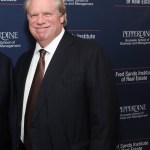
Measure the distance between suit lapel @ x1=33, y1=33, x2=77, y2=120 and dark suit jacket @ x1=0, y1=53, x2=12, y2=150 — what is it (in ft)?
0.69

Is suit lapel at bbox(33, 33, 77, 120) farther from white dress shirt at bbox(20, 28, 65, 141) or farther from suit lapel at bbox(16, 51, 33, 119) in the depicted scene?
suit lapel at bbox(16, 51, 33, 119)

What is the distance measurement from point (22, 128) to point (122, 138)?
44.2 inches

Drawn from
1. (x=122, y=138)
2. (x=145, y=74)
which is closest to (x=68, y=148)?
(x=122, y=138)

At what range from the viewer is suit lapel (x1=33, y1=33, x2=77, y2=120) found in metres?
1.93

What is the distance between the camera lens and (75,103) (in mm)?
1946

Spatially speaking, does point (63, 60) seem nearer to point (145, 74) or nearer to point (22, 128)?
point (22, 128)

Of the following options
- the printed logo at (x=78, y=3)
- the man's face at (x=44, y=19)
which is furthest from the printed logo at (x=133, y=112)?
the man's face at (x=44, y=19)

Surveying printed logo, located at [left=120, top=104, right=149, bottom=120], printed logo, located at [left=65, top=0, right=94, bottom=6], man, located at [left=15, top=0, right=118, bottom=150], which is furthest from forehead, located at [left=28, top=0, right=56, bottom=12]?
printed logo, located at [left=120, top=104, right=149, bottom=120]

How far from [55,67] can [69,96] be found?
0.61 ft

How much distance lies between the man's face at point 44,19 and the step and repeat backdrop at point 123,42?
501 mm

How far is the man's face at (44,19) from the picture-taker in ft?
6.53

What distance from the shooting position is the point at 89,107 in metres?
1.99

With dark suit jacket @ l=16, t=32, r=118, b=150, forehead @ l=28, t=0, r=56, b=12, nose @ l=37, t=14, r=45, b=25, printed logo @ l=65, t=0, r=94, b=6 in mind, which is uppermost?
printed logo @ l=65, t=0, r=94, b=6

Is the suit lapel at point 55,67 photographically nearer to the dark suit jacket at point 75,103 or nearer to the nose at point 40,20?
the dark suit jacket at point 75,103
